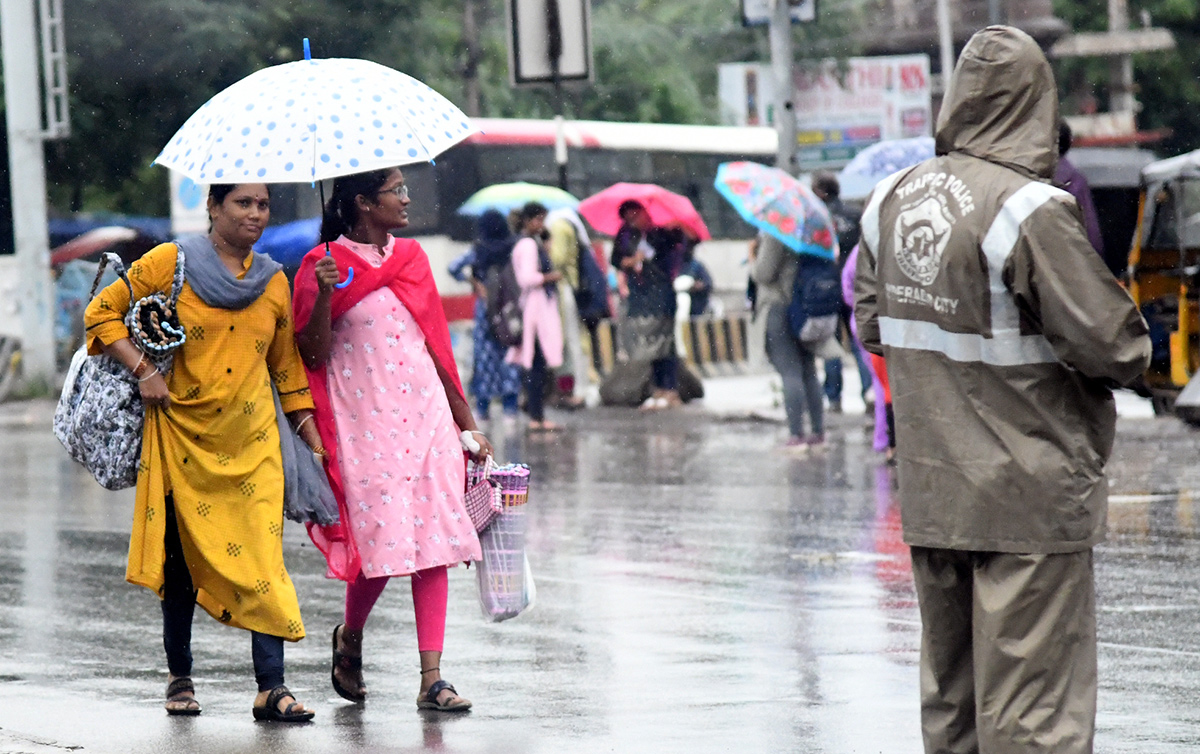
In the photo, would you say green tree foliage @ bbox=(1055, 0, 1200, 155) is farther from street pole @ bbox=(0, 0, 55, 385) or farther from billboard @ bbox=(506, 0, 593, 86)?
billboard @ bbox=(506, 0, 593, 86)

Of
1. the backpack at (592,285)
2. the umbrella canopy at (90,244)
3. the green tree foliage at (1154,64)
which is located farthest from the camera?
the green tree foliage at (1154,64)

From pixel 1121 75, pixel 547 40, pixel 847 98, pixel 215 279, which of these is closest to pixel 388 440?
pixel 215 279

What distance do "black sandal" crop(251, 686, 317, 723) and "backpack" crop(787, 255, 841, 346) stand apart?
27.6 ft

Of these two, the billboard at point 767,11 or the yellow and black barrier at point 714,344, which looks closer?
the billboard at point 767,11

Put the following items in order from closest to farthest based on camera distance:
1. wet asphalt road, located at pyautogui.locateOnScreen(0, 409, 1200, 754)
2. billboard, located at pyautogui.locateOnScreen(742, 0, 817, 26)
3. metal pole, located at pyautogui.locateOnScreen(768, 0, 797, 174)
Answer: wet asphalt road, located at pyautogui.locateOnScreen(0, 409, 1200, 754)
metal pole, located at pyautogui.locateOnScreen(768, 0, 797, 174)
billboard, located at pyautogui.locateOnScreen(742, 0, 817, 26)

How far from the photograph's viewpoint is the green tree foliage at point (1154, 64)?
130ft

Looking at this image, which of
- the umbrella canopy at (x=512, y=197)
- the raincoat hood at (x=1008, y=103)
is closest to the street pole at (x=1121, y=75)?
the umbrella canopy at (x=512, y=197)

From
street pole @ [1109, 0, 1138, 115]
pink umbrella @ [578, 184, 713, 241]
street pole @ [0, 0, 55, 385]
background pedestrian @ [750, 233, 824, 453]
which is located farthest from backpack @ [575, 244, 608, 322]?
street pole @ [1109, 0, 1138, 115]

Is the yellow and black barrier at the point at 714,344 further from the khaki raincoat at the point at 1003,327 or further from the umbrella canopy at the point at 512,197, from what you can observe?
the khaki raincoat at the point at 1003,327

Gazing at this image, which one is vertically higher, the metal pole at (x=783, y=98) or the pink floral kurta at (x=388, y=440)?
the metal pole at (x=783, y=98)

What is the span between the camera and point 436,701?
6324 mm

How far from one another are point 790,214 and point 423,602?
8044 millimetres

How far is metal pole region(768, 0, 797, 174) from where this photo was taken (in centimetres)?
1853

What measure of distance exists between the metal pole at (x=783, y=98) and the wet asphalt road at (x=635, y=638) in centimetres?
601
